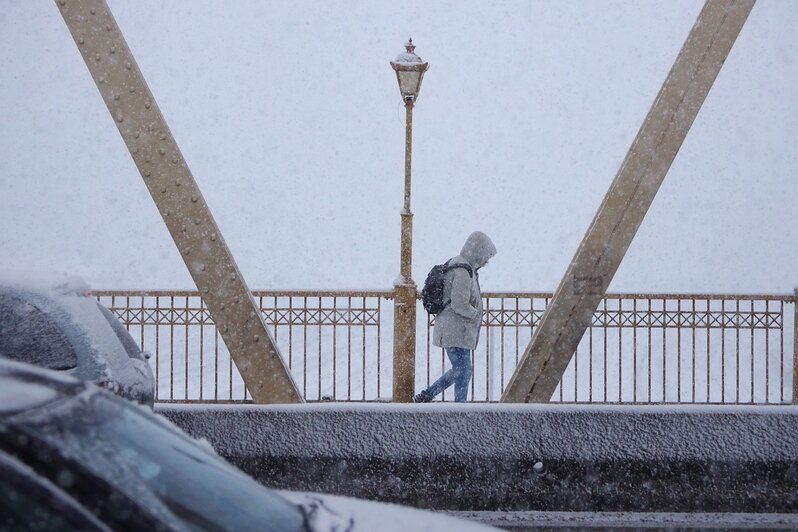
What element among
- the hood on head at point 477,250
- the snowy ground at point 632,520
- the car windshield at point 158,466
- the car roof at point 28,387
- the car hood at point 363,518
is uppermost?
the hood on head at point 477,250

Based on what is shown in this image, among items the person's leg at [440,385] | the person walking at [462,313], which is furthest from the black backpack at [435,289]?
the person's leg at [440,385]

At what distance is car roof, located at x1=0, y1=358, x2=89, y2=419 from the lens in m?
1.85

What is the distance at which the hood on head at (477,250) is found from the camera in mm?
8530

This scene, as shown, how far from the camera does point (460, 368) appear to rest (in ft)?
29.0

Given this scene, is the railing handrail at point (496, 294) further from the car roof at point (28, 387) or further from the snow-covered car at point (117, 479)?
the car roof at point (28, 387)

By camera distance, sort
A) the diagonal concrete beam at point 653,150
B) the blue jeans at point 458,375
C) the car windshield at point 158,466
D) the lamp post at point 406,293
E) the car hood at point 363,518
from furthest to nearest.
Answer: the lamp post at point 406,293 → the blue jeans at point 458,375 → the diagonal concrete beam at point 653,150 → the car hood at point 363,518 → the car windshield at point 158,466

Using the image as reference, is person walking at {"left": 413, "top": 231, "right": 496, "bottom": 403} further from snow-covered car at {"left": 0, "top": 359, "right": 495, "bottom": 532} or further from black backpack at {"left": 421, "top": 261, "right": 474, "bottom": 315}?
snow-covered car at {"left": 0, "top": 359, "right": 495, "bottom": 532}

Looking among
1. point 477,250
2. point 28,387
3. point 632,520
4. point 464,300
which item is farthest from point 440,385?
point 28,387

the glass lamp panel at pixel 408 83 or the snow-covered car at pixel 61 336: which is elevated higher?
the glass lamp panel at pixel 408 83

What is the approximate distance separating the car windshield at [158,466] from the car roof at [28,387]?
0.14ft

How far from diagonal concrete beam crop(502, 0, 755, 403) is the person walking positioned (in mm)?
1566

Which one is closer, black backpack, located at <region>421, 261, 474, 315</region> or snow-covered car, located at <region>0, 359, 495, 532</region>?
snow-covered car, located at <region>0, 359, 495, 532</region>

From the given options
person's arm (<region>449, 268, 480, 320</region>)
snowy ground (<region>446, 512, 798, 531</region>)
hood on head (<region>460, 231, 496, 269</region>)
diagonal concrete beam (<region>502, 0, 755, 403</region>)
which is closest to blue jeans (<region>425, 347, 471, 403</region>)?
person's arm (<region>449, 268, 480, 320</region>)

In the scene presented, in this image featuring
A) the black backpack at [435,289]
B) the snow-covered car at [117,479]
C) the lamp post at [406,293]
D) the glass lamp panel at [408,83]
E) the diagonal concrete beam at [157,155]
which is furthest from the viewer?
the glass lamp panel at [408,83]
